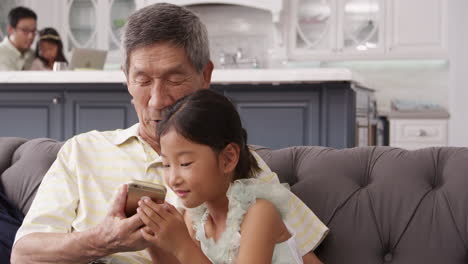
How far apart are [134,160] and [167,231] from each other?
473mm

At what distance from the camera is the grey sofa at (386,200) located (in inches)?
60.8

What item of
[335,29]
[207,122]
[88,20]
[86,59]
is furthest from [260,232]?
[88,20]

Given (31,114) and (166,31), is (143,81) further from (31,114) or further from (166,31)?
(31,114)

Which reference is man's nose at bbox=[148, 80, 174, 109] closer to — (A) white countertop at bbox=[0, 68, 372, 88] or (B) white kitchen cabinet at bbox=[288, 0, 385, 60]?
(A) white countertop at bbox=[0, 68, 372, 88]

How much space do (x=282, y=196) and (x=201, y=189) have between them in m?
0.17

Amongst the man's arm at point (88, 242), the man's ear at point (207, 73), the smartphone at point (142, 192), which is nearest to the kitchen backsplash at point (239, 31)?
the man's ear at point (207, 73)

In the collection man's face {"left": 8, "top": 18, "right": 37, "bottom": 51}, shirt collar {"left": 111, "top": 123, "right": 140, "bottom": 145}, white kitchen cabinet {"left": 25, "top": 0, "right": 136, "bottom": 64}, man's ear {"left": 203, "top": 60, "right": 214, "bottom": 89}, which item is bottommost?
shirt collar {"left": 111, "top": 123, "right": 140, "bottom": 145}

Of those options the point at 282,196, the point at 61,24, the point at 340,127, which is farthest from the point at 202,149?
the point at 61,24

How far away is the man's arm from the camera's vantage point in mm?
1255

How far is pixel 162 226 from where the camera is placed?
120 cm

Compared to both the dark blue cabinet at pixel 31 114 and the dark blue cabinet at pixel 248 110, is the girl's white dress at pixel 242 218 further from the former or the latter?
the dark blue cabinet at pixel 31 114

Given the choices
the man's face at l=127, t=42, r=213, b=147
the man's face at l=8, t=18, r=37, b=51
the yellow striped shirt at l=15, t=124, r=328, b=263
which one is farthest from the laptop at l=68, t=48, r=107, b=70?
the man's face at l=127, t=42, r=213, b=147

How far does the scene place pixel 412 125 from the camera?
5516 mm

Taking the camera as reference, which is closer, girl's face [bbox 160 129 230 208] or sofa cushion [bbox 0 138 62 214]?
girl's face [bbox 160 129 230 208]
